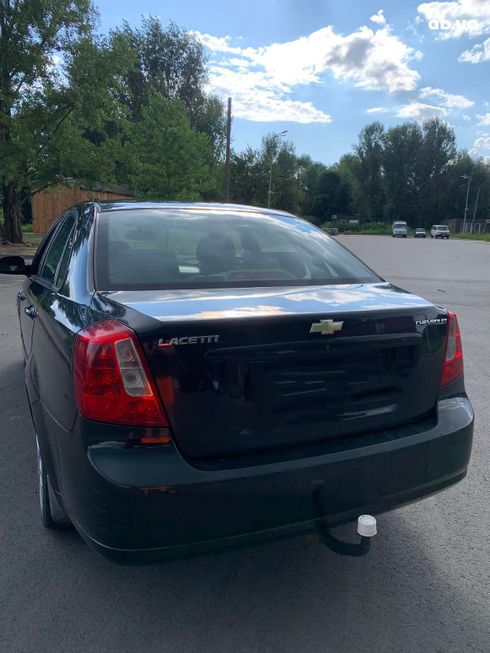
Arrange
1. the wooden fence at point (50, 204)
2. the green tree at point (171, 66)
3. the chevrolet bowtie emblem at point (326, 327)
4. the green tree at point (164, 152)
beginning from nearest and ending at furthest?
the chevrolet bowtie emblem at point (326, 327) < the green tree at point (164, 152) < the wooden fence at point (50, 204) < the green tree at point (171, 66)

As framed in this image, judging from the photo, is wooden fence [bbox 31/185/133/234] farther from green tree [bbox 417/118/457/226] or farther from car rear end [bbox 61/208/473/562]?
green tree [bbox 417/118/457/226]

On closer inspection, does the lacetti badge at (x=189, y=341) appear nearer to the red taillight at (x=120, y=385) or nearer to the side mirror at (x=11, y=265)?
the red taillight at (x=120, y=385)

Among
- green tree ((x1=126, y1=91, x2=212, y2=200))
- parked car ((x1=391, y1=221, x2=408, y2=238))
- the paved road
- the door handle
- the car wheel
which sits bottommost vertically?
parked car ((x1=391, y1=221, x2=408, y2=238))

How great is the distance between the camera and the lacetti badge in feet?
5.89

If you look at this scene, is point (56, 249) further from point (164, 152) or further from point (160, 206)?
point (164, 152)

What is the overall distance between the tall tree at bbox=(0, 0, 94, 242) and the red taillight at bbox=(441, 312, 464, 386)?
732 inches

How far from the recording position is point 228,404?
74.1 inches

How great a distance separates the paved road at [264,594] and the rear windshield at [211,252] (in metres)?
1.31

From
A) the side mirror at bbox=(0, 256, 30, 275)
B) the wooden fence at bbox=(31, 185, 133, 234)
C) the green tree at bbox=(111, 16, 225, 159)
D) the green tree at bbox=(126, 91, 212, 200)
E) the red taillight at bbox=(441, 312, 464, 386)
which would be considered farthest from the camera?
the green tree at bbox=(111, 16, 225, 159)

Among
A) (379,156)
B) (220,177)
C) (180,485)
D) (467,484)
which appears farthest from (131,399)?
(379,156)

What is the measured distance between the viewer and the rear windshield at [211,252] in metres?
2.47

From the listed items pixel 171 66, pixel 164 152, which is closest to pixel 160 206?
pixel 164 152

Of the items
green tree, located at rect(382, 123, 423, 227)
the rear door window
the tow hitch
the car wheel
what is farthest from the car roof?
green tree, located at rect(382, 123, 423, 227)

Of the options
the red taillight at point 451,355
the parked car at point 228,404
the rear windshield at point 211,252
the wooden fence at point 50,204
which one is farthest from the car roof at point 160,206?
the wooden fence at point 50,204
